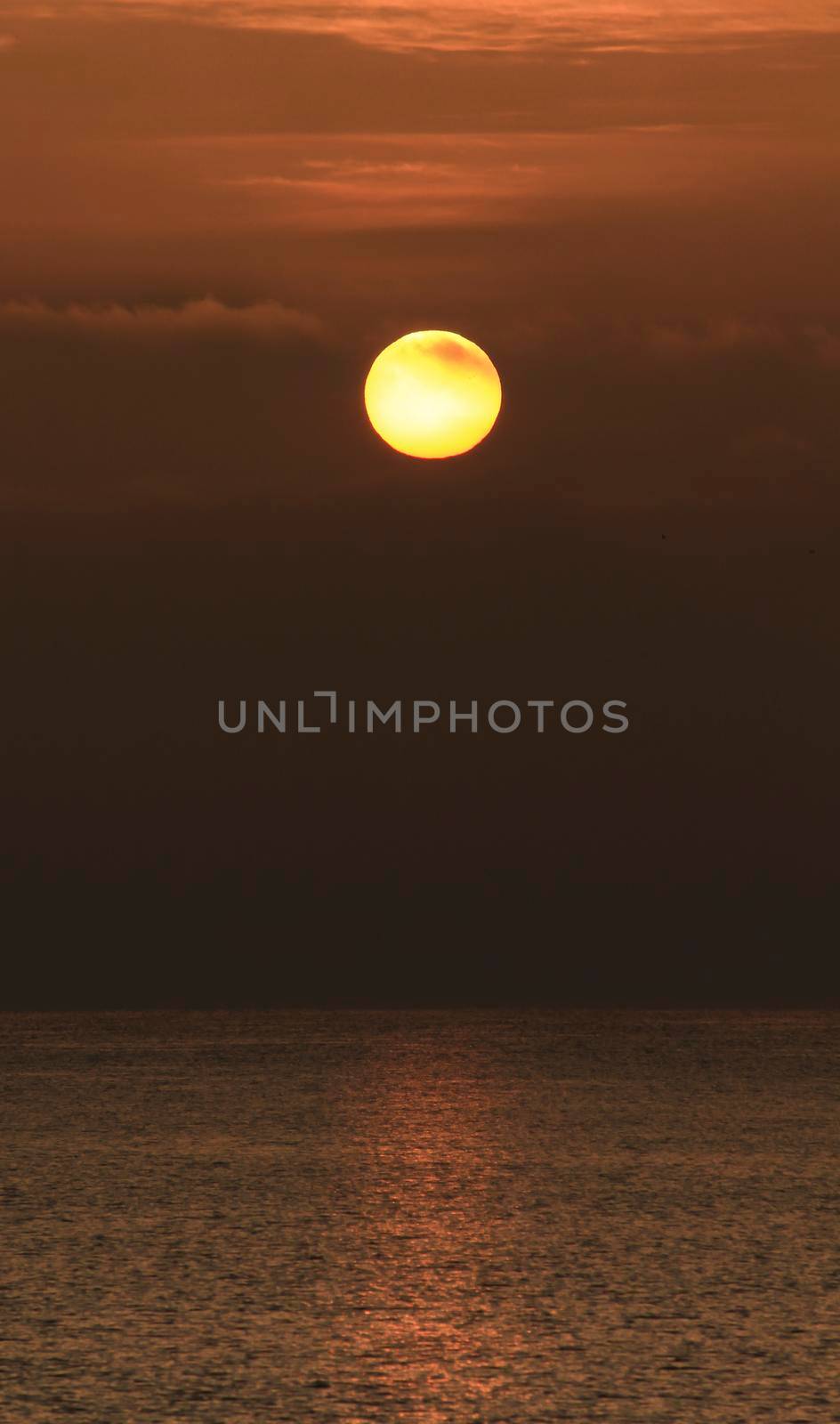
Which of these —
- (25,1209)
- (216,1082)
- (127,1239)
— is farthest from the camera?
(216,1082)

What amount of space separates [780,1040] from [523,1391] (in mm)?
24170

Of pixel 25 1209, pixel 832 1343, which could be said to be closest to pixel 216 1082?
pixel 25 1209

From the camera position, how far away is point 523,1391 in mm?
8906

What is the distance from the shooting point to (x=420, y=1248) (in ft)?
41.4

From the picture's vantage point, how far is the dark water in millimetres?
9031

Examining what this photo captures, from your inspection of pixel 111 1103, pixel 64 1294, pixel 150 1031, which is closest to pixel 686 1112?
pixel 111 1103

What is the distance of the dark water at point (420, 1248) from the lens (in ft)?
29.6

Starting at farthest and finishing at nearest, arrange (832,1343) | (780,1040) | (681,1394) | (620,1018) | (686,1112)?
(620,1018)
(780,1040)
(686,1112)
(832,1343)
(681,1394)

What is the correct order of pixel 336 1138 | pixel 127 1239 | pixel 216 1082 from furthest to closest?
1. pixel 216 1082
2. pixel 336 1138
3. pixel 127 1239

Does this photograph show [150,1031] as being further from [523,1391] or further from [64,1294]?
[523,1391]

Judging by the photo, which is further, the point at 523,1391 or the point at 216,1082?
the point at 216,1082

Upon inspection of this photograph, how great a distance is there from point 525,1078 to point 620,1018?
14868 mm

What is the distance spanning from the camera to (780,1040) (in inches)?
1275

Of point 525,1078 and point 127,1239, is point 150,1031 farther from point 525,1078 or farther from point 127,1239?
point 127,1239
